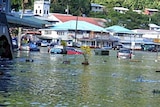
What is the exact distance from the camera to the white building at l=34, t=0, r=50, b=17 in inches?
5994

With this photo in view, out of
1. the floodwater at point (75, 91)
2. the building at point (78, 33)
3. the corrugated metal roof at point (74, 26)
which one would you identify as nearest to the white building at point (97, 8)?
the corrugated metal roof at point (74, 26)

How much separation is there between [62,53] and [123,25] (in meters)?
86.0

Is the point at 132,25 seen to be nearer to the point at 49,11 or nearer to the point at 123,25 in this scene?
the point at 123,25

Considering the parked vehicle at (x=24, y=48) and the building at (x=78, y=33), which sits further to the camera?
the building at (x=78, y=33)

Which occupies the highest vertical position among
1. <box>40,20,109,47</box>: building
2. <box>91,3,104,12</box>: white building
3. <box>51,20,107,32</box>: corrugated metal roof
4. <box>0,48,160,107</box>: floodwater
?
<box>91,3,104,12</box>: white building

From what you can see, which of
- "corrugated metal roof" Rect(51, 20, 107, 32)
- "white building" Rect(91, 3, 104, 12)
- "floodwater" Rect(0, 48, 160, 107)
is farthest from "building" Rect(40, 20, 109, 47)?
"floodwater" Rect(0, 48, 160, 107)

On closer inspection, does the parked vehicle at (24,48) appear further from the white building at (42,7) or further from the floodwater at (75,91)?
the white building at (42,7)

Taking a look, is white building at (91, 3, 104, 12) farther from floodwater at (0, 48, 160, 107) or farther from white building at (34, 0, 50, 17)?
floodwater at (0, 48, 160, 107)

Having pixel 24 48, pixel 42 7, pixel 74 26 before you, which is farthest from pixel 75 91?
pixel 42 7

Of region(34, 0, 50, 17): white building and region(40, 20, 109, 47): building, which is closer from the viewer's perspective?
region(40, 20, 109, 47): building

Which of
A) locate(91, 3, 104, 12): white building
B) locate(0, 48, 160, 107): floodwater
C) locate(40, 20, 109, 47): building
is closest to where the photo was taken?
locate(0, 48, 160, 107): floodwater

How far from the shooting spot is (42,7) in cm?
15262

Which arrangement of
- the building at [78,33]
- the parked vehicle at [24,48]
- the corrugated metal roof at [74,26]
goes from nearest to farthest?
1. the parked vehicle at [24,48]
2. the building at [78,33]
3. the corrugated metal roof at [74,26]

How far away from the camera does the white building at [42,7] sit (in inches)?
5994
